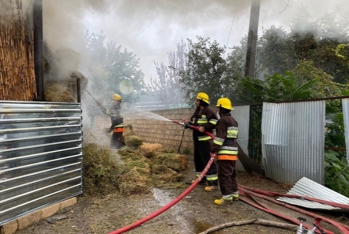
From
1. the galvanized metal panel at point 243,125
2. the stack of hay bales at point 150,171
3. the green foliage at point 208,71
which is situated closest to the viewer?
the stack of hay bales at point 150,171

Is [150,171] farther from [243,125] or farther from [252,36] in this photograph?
[252,36]

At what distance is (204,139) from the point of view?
530 centimetres

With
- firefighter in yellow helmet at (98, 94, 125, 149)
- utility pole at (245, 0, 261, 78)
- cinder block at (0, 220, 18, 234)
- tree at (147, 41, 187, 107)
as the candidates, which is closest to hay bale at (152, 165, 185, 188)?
firefighter in yellow helmet at (98, 94, 125, 149)

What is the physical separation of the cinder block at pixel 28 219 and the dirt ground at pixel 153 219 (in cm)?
6

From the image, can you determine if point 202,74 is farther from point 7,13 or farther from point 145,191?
point 7,13

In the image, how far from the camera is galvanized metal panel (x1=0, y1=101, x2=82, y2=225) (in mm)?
3148

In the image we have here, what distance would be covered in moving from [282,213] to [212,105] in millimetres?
4734

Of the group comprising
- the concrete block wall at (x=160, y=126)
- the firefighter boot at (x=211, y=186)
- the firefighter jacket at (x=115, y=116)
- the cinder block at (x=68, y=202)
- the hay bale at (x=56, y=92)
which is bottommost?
the firefighter boot at (x=211, y=186)

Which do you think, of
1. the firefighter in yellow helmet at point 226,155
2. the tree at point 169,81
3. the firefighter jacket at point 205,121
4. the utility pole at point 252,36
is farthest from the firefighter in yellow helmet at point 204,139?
the tree at point 169,81

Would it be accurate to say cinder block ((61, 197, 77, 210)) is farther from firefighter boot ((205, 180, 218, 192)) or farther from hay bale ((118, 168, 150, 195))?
firefighter boot ((205, 180, 218, 192))

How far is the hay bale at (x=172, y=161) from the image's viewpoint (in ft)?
20.5

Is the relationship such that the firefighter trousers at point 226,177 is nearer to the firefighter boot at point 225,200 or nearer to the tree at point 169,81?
the firefighter boot at point 225,200

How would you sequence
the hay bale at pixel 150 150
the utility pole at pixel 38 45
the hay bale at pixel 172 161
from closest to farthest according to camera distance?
the utility pole at pixel 38 45, the hay bale at pixel 172 161, the hay bale at pixel 150 150

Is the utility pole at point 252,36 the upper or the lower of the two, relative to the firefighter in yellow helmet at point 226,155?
upper
